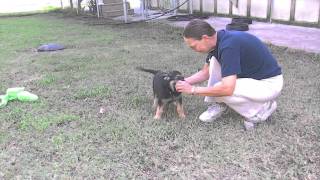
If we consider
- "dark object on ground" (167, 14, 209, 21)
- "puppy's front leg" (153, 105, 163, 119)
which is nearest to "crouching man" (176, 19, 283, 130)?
"puppy's front leg" (153, 105, 163, 119)

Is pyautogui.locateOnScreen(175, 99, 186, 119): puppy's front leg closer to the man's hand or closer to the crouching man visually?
the crouching man

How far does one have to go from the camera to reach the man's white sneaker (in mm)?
3398

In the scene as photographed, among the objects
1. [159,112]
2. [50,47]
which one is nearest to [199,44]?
[159,112]

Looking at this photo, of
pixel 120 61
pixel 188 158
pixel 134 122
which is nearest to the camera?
pixel 188 158

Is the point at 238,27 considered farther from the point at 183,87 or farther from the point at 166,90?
the point at 183,87

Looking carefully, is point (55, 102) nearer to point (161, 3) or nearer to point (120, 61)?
point (120, 61)

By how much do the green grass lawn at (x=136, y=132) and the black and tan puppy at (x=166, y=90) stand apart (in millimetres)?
108

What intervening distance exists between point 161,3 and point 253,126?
9.59 metres

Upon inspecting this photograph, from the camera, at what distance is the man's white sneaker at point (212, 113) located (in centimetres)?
340

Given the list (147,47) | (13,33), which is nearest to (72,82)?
(147,47)

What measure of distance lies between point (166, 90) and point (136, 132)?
391mm

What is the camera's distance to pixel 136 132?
3.30 metres

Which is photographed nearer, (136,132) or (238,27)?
(136,132)

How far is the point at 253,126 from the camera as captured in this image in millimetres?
3260
